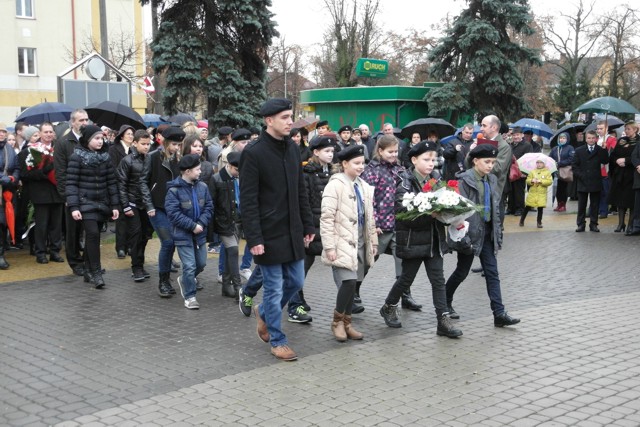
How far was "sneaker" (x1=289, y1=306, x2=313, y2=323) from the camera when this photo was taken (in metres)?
8.04

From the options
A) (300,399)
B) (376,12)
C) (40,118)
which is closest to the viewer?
(300,399)

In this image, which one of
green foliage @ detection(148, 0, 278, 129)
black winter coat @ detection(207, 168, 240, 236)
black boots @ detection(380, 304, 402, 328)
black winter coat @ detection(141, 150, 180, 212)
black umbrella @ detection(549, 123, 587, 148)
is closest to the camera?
black boots @ detection(380, 304, 402, 328)

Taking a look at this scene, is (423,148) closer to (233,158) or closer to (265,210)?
(265,210)

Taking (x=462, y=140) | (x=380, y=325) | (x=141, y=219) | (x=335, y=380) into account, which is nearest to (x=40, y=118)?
(x=141, y=219)

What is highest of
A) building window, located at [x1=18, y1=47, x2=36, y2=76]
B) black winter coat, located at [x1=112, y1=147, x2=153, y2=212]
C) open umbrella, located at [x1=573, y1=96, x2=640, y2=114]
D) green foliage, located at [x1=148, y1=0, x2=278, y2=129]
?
building window, located at [x1=18, y1=47, x2=36, y2=76]

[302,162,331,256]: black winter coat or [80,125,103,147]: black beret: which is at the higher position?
[80,125,103,147]: black beret

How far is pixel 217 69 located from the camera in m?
21.6

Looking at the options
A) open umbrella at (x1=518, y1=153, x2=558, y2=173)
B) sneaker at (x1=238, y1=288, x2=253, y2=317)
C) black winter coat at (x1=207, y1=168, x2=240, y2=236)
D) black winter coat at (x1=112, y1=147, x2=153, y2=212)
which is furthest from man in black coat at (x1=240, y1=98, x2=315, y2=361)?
open umbrella at (x1=518, y1=153, x2=558, y2=173)

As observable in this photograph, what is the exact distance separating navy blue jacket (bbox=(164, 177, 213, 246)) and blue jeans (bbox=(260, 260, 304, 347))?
2.23 metres

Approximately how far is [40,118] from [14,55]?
129 ft

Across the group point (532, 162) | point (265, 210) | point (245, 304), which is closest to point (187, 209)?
point (245, 304)

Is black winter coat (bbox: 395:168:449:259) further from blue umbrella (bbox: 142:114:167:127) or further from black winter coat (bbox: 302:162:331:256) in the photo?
blue umbrella (bbox: 142:114:167:127)

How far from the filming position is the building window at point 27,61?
169 ft

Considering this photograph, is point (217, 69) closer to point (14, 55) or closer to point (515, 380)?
point (515, 380)
